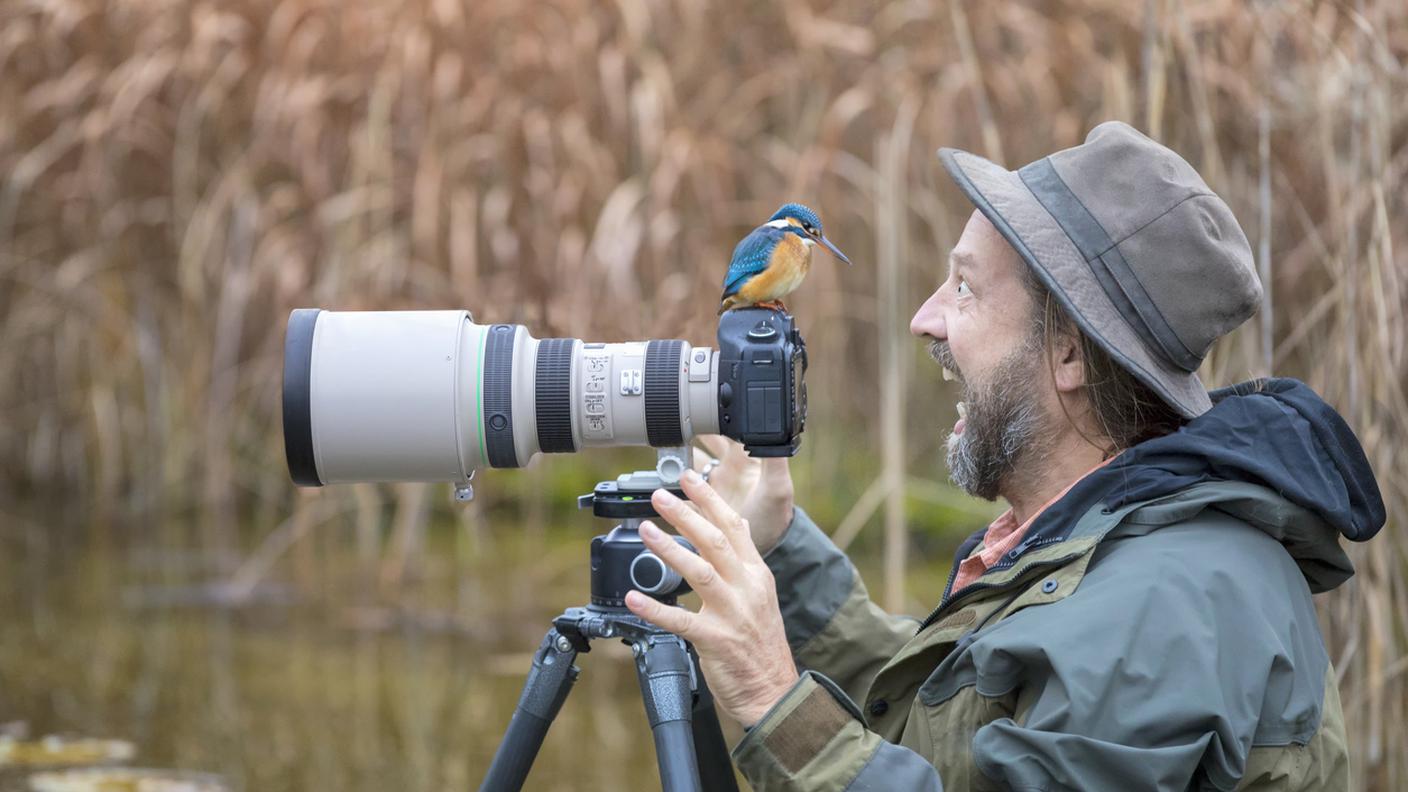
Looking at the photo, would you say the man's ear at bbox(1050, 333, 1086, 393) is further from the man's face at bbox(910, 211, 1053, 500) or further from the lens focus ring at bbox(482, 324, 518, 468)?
the lens focus ring at bbox(482, 324, 518, 468)

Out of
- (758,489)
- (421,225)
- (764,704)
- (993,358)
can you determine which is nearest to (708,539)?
(764,704)

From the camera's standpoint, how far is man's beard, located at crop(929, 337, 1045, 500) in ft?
5.66

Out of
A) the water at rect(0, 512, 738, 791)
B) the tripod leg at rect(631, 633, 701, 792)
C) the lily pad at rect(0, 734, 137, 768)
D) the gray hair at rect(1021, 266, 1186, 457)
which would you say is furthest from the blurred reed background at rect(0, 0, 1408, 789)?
the tripod leg at rect(631, 633, 701, 792)

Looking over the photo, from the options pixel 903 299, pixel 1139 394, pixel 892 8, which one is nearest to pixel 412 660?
pixel 903 299

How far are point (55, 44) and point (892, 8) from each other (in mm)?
2621

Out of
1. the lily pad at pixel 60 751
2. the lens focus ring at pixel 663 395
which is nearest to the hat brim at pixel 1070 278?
the lens focus ring at pixel 663 395

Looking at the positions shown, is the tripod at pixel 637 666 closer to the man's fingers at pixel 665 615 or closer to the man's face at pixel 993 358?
the man's fingers at pixel 665 615

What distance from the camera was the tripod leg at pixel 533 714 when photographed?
1.80 metres

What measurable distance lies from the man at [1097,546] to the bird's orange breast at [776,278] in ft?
0.54

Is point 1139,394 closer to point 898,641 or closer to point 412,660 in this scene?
point 898,641

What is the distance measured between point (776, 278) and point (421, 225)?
2.81 meters

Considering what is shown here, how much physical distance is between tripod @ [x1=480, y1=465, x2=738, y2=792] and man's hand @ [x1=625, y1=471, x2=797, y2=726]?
128mm

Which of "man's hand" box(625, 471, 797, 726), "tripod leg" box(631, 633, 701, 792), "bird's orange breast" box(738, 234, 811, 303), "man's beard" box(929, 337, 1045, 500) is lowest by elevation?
"tripod leg" box(631, 633, 701, 792)

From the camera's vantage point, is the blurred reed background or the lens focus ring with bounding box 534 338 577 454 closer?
the lens focus ring with bounding box 534 338 577 454
